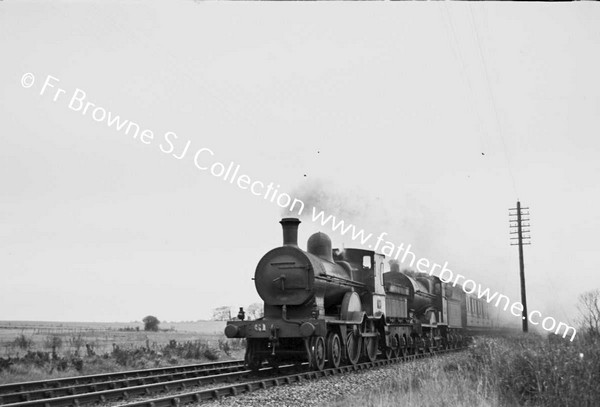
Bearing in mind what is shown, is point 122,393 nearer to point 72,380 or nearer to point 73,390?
point 73,390

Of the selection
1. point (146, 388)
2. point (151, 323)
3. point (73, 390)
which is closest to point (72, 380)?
point (73, 390)

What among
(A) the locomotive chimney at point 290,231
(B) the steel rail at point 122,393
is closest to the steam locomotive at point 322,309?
(A) the locomotive chimney at point 290,231

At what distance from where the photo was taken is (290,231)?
1673 centimetres

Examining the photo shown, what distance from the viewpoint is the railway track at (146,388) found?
10.8 m

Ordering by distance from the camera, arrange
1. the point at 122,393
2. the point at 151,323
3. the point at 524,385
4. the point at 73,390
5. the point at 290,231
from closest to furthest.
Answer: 1. the point at 524,385
2. the point at 122,393
3. the point at 73,390
4. the point at 290,231
5. the point at 151,323

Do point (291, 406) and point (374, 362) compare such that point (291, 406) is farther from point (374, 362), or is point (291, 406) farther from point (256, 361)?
point (374, 362)

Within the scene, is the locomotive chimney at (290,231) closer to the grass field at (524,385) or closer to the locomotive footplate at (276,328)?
the locomotive footplate at (276,328)

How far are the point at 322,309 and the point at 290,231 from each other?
2325mm

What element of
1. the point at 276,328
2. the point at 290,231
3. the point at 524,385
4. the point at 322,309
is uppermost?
the point at 290,231

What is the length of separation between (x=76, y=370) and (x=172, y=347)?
7.60m

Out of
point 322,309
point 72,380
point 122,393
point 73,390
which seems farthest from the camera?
point 322,309

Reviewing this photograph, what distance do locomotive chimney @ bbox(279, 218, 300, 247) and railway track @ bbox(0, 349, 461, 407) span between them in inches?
139

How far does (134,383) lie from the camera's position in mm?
13992

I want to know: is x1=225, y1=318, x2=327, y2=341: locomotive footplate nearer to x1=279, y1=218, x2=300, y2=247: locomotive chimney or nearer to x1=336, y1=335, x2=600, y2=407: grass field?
x1=279, y1=218, x2=300, y2=247: locomotive chimney
